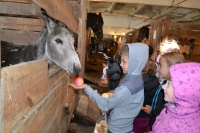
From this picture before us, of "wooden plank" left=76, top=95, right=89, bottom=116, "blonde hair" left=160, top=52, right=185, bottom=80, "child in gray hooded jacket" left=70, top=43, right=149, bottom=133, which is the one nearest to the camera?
"child in gray hooded jacket" left=70, top=43, right=149, bottom=133

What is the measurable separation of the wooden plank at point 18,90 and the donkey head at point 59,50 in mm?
999

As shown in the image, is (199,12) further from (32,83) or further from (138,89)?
(32,83)

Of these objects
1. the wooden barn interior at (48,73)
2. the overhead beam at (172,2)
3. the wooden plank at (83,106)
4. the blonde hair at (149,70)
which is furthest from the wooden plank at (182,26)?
the wooden plank at (83,106)

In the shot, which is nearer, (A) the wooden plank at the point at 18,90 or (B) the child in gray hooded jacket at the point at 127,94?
(A) the wooden plank at the point at 18,90

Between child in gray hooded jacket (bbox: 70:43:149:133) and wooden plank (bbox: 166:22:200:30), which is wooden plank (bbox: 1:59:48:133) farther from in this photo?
wooden plank (bbox: 166:22:200:30)

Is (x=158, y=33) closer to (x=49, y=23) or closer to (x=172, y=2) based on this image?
(x=172, y=2)

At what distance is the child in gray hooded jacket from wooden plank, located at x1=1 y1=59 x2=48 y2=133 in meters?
0.72

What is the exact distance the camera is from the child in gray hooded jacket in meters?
1.57

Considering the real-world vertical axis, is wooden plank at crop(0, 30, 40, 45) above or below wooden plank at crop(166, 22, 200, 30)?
below

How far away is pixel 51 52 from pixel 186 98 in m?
1.61

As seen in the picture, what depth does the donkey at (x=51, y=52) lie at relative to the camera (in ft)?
6.78

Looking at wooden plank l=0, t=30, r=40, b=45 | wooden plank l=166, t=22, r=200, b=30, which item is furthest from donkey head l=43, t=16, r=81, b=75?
wooden plank l=166, t=22, r=200, b=30

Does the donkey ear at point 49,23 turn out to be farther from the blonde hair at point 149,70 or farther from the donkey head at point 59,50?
the blonde hair at point 149,70

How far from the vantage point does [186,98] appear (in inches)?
46.5
